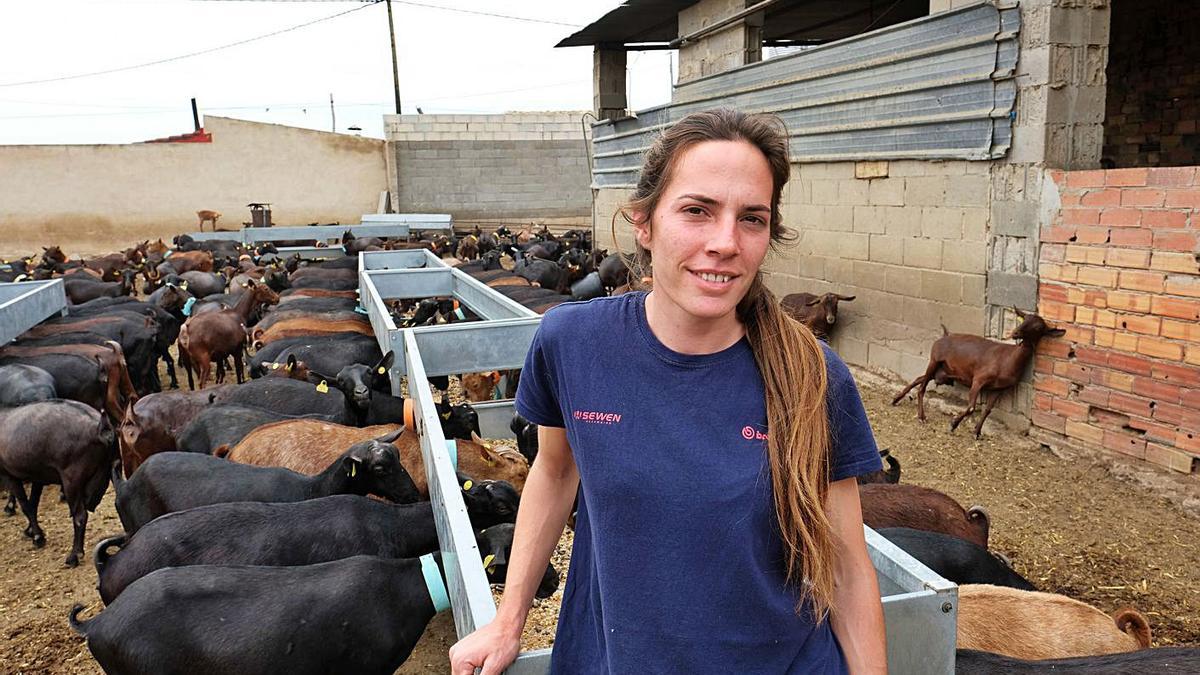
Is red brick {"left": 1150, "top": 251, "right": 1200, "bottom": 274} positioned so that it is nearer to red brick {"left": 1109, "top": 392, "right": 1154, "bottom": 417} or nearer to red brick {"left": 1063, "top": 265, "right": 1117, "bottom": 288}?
red brick {"left": 1063, "top": 265, "right": 1117, "bottom": 288}

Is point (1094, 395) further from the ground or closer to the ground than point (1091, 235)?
closer to the ground

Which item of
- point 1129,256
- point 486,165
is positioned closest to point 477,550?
point 1129,256

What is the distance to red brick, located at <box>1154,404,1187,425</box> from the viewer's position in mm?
6492

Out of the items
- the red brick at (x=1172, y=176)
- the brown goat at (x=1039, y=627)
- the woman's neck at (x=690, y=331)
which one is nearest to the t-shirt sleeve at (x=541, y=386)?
the woman's neck at (x=690, y=331)

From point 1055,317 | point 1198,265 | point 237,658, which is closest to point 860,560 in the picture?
point 237,658

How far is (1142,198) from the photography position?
262 inches

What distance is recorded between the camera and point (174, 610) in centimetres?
342

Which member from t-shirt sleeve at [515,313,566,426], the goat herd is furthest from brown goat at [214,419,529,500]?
t-shirt sleeve at [515,313,566,426]

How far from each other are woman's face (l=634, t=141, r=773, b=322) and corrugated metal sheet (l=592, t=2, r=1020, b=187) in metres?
4.57

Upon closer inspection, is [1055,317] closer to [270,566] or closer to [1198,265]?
[1198,265]

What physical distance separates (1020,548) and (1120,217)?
2859mm

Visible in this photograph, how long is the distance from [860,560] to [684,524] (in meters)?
0.38

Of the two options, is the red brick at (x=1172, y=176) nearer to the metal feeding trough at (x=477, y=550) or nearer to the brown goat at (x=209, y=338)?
the metal feeding trough at (x=477, y=550)

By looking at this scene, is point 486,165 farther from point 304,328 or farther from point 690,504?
point 690,504
